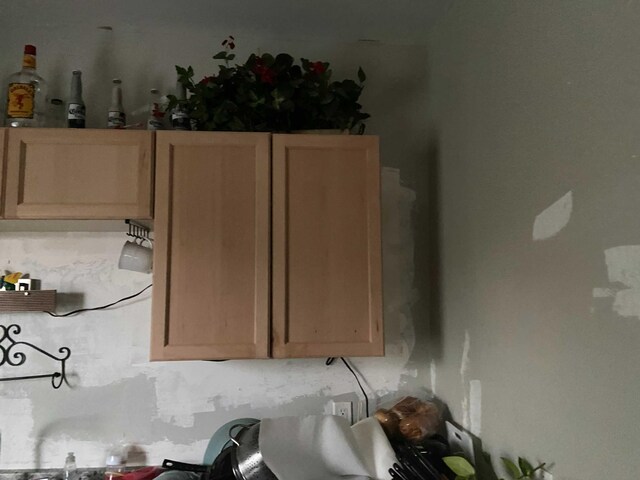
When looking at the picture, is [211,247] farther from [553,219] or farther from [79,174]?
[553,219]

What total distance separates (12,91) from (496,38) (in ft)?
5.15

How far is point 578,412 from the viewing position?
3.35ft

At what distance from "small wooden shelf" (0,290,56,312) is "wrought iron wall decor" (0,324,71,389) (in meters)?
0.11

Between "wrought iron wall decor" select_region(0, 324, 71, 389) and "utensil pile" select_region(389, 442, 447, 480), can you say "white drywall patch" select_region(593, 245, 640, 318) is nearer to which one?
"utensil pile" select_region(389, 442, 447, 480)

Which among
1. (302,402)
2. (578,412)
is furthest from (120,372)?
(578,412)

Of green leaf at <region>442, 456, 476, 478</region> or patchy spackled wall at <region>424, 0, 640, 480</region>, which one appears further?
green leaf at <region>442, 456, 476, 478</region>

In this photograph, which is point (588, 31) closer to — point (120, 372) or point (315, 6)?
point (315, 6)

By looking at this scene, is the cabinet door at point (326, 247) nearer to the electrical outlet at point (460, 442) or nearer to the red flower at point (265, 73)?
the red flower at point (265, 73)

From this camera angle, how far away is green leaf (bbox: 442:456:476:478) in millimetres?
1269

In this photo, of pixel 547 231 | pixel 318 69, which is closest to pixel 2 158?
pixel 318 69

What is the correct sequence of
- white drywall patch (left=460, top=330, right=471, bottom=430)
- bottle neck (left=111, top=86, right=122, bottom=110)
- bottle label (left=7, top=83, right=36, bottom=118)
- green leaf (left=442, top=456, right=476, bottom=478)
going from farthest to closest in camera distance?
1. bottle neck (left=111, top=86, right=122, bottom=110)
2. bottle label (left=7, top=83, right=36, bottom=118)
3. white drywall patch (left=460, top=330, right=471, bottom=430)
4. green leaf (left=442, top=456, right=476, bottom=478)

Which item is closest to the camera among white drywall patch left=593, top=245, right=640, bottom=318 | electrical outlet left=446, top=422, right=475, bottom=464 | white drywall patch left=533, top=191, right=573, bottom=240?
white drywall patch left=593, top=245, right=640, bottom=318

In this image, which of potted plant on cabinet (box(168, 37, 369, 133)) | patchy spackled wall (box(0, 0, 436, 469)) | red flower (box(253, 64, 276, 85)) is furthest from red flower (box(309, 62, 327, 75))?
patchy spackled wall (box(0, 0, 436, 469))

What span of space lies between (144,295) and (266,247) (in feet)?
1.91
